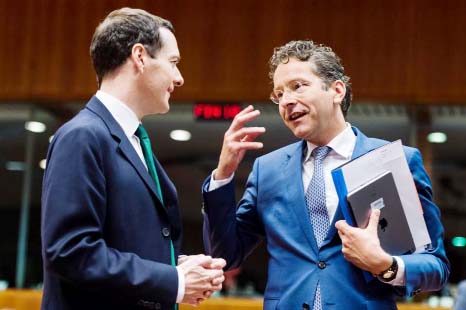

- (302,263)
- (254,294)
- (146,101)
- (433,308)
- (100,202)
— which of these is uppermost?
(146,101)

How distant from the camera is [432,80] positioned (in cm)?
768

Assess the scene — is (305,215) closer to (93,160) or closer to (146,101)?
(146,101)

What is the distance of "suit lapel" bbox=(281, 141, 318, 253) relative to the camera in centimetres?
262

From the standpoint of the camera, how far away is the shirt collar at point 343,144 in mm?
2787

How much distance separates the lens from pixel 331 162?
2.79m

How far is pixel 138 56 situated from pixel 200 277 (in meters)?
0.74

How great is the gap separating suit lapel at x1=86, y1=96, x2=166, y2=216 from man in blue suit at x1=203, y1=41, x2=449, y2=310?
0.40 m

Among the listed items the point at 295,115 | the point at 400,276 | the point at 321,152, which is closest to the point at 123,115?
the point at 295,115

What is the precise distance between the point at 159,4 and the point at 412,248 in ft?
19.7

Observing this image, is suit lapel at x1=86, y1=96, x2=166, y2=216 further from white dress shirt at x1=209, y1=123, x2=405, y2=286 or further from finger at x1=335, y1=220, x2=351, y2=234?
finger at x1=335, y1=220, x2=351, y2=234

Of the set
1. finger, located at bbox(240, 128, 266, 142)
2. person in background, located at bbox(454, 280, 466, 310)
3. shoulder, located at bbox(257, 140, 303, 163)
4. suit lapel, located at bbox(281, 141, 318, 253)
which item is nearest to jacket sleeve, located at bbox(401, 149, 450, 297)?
suit lapel, located at bbox(281, 141, 318, 253)

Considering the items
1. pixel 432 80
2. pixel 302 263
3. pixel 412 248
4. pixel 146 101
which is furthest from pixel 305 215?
pixel 432 80

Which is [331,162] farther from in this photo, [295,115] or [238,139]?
[238,139]

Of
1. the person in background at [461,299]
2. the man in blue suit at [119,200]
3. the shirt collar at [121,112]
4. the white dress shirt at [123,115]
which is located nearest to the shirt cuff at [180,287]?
the man in blue suit at [119,200]
